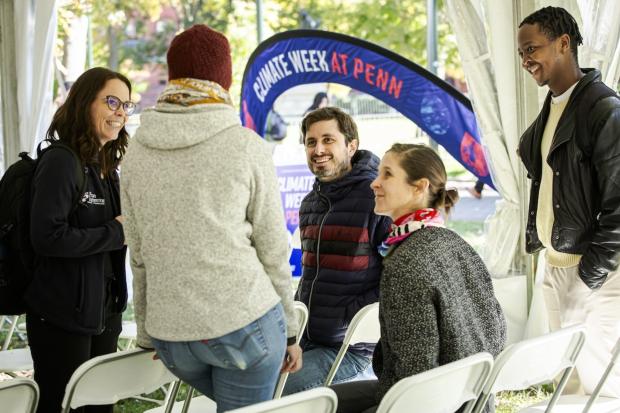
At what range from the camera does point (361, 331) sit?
9.39ft

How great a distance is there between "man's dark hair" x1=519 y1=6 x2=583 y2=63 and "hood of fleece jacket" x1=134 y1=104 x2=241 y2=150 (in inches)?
61.9

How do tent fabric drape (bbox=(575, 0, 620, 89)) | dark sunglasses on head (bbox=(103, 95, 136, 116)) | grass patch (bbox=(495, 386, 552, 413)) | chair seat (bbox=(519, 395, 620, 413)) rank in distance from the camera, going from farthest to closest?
grass patch (bbox=(495, 386, 552, 413))
tent fabric drape (bbox=(575, 0, 620, 89))
chair seat (bbox=(519, 395, 620, 413))
dark sunglasses on head (bbox=(103, 95, 136, 116))

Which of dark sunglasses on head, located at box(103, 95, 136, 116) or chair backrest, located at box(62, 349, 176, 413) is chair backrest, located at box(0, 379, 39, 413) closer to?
chair backrest, located at box(62, 349, 176, 413)

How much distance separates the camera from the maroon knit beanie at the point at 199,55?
1.97m

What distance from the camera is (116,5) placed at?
40.7 feet

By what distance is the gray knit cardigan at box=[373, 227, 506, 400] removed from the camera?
2.19 m

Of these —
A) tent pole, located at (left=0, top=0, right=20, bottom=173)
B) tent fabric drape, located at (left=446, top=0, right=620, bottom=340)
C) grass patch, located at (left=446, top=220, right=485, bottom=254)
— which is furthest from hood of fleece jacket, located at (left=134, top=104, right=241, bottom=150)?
Result: grass patch, located at (left=446, top=220, right=485, bottom=254)

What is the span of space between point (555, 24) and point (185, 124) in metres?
1.72

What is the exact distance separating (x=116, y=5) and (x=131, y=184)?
11.1 metres

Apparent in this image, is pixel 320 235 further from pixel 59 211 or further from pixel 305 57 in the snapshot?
pixel 305 57

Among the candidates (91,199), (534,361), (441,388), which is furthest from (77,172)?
(534,361)

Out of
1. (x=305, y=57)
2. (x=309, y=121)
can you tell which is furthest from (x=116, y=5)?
(x=309, y=121)

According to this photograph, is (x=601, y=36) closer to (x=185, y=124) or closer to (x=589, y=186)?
(x=589, y=186)

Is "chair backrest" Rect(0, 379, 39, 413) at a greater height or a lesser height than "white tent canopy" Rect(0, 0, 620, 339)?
lesser
